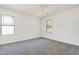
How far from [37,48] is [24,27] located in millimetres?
589

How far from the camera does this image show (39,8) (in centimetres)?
199

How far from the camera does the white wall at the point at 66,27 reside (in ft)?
7.13

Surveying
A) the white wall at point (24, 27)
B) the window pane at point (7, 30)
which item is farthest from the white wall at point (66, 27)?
the window pane at point (7, 30)

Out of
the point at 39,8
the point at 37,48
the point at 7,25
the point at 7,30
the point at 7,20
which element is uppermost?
the point at 39,8

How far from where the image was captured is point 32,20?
2.07 m

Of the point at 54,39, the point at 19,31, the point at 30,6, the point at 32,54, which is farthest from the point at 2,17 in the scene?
the point at 54,39

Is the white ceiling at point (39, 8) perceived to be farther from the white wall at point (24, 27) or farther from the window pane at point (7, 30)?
the window pane at point (7, 30)

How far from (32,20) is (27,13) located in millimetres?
203

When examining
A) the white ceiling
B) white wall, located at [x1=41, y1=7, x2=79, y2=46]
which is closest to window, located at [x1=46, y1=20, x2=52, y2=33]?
white wall, located at [x1=41, y1=7, x2=79, y2=46]

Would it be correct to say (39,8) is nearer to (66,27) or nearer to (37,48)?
(37,48)

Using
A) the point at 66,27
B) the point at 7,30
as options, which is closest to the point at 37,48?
the point at 7,30

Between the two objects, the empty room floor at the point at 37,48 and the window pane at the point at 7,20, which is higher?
the window pane at the point at 7,20

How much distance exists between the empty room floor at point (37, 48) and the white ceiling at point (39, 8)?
66 cm
